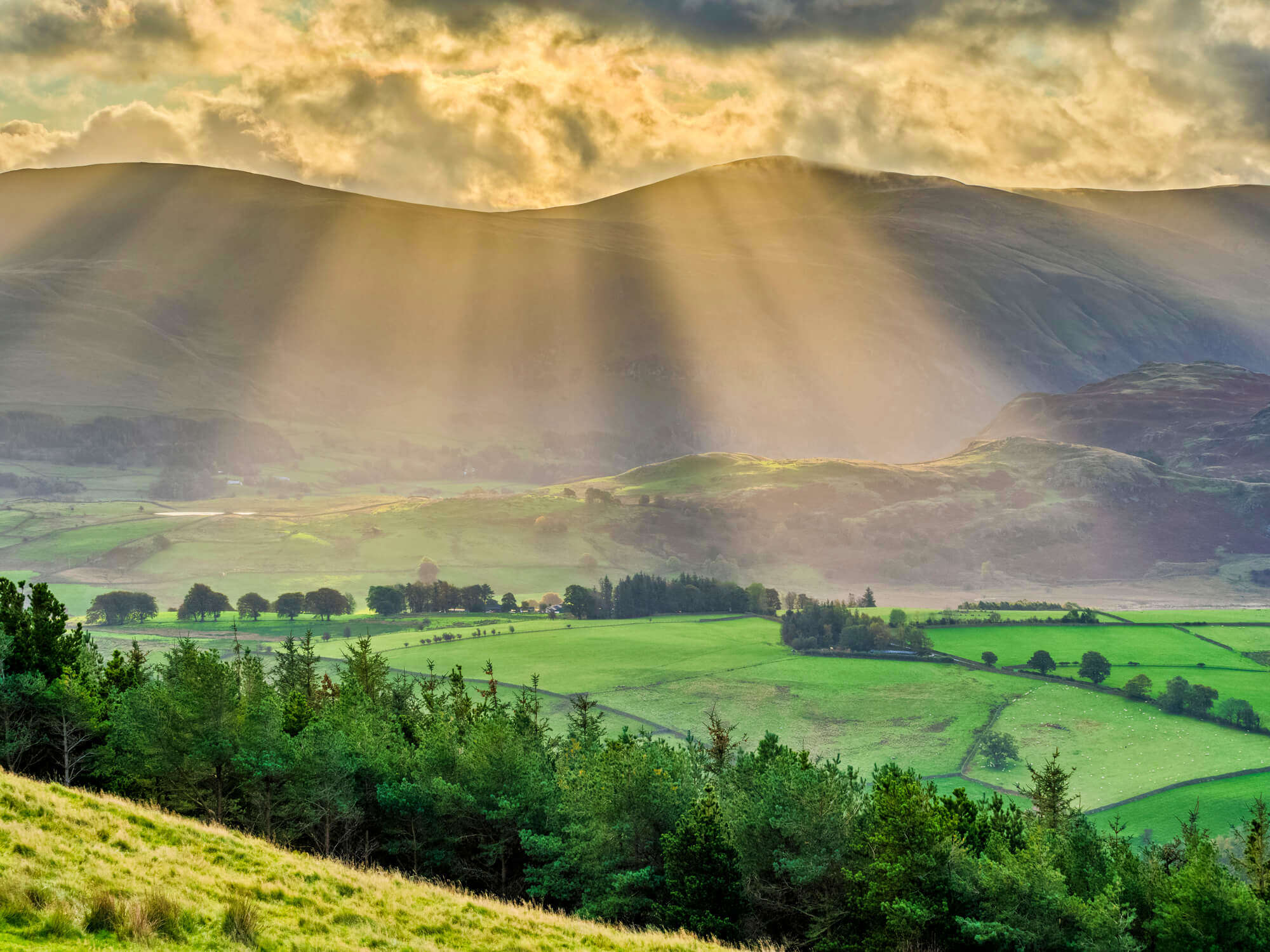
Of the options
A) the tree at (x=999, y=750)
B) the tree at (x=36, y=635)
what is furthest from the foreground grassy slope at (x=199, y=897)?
the tree at (x=999, y=750)

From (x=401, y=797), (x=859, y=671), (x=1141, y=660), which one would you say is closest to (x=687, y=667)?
(x=859, y=671)

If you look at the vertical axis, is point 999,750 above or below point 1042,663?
below

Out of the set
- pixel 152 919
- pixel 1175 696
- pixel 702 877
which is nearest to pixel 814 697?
pixel 1175 696

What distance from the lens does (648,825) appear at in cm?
5484

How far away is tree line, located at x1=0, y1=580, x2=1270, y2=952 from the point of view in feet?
156

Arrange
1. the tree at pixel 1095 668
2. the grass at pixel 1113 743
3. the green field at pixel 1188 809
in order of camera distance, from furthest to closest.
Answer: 1. the tree at pixel 1095 668
2. the grass at pixel 1113 743
3. the green field at pixel 1188 809

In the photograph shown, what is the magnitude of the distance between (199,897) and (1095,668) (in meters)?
190

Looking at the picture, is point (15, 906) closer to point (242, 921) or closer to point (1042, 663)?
point (242, 921)

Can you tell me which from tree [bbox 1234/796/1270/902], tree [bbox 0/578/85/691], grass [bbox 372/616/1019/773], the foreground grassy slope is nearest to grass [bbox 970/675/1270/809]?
grass [bbox 372/616/1019/773]

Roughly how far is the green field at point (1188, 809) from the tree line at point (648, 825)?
59.1 metres

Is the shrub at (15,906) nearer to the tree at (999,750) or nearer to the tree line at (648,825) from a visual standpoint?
the tree line at (648,825)

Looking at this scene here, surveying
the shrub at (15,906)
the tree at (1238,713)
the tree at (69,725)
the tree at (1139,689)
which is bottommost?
the tree at (1238,713)

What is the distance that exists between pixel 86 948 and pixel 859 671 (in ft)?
603

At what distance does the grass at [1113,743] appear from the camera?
13725 centimetres
